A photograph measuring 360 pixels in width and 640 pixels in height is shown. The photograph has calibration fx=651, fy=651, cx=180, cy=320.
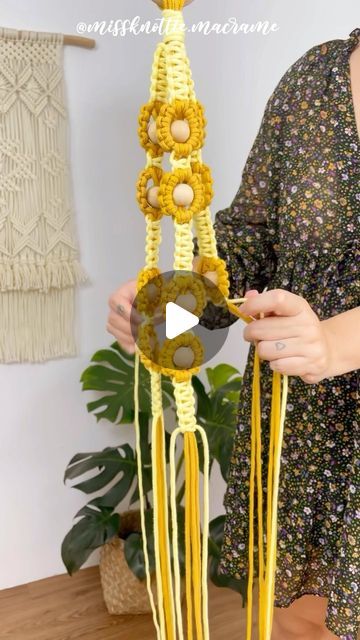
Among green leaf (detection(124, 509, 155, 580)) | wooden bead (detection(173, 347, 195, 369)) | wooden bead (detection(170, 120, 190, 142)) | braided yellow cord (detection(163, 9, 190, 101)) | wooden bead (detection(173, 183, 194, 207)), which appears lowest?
green leaf (detection(124, 509, 155, 580))

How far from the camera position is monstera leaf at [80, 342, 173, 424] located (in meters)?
1.58

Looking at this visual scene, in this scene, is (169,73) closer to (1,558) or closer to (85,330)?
(85,330)

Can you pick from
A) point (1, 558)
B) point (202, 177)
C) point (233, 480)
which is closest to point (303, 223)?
point (202, 177)

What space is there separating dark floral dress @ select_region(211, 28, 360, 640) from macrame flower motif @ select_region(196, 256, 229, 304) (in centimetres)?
22

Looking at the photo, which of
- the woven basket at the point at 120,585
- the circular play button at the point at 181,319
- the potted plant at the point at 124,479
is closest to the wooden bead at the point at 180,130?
the circular play button at the point at 181,319

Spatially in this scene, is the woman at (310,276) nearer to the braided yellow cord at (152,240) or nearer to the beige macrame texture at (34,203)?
the braided yellow cord at (152,240)

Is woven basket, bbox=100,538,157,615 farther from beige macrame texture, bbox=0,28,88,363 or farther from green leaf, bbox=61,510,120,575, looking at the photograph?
beige macrame texture, bbox=0,28,88,363

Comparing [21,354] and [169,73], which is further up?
[169,73]

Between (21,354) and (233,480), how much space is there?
852 millimetres

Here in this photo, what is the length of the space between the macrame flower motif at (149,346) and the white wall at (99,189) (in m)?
1.07

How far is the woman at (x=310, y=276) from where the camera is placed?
0.82m

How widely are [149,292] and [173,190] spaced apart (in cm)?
11

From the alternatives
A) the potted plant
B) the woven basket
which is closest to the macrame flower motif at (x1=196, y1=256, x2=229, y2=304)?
the potted plant

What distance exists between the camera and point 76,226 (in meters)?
1.68
